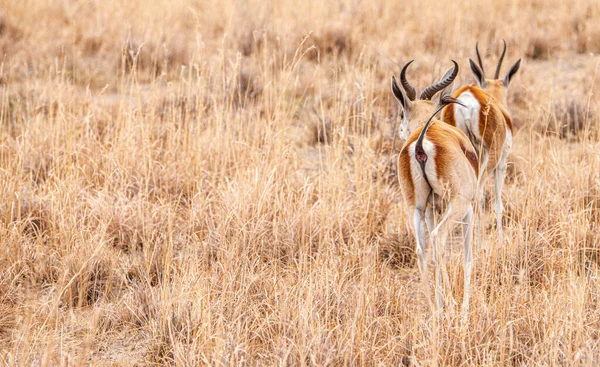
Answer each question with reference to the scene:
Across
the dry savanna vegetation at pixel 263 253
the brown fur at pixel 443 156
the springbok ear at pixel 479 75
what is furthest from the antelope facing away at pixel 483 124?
the brown fur at pixel 443 156

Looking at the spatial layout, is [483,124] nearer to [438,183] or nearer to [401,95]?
[401,95]

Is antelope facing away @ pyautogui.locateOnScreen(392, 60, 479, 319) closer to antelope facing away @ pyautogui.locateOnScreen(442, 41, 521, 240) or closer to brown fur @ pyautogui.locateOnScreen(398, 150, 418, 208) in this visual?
brown fur @ pyautogui.locateOnScreen(398, 150, 418, 208)

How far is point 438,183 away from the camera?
377 cm

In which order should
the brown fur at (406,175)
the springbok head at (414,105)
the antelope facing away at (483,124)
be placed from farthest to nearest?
the antelope facing away at (483,124)
the springbok head at (414,105)
the brown fur at (406,175)

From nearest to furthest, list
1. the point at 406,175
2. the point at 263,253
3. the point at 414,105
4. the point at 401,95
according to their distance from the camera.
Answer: the point at 406,175
the point at 401,95
the point at 414,105
the point at 263,253

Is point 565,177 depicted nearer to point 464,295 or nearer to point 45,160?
point 464,295

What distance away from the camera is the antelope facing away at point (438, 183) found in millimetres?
3725

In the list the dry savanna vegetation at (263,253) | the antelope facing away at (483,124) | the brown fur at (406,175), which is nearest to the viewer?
the dry savanna vegetation at (263,253)

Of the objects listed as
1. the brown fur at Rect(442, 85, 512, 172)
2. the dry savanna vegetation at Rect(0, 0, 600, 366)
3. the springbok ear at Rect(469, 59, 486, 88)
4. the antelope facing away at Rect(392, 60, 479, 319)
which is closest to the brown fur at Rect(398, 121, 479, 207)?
the antelope facing away at Rect(392, 60, 479, 319)

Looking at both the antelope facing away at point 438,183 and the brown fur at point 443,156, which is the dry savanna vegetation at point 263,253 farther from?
the brown fur at point 443,156

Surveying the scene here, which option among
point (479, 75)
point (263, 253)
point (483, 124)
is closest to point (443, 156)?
point (483, 124)

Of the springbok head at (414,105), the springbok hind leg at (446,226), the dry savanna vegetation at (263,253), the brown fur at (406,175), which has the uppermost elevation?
the springbok head at (414,105)

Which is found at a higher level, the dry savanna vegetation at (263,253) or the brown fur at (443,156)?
the brown fur at (443,156)

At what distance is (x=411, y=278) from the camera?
15.3ft
